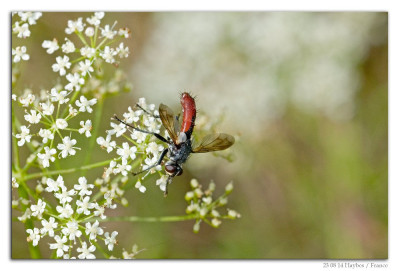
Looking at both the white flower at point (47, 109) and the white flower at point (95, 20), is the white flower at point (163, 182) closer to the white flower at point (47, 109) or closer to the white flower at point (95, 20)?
the white flower at point (47, 109)

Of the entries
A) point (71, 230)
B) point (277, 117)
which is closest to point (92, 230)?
point (71, 230)

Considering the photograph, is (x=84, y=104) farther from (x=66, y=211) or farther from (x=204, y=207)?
(x=204, y=207)

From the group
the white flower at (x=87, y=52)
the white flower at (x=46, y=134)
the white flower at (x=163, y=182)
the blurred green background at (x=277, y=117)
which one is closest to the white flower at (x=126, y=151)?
the white flower at (x=163, y=182)

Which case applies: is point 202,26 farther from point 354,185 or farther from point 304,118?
point 354,185

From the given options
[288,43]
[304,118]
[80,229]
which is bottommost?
[80,229]
